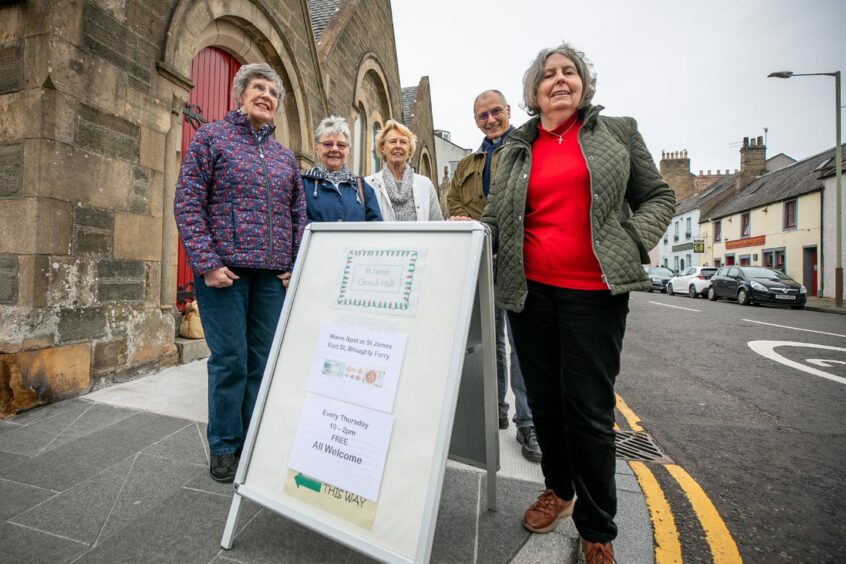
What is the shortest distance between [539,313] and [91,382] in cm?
387

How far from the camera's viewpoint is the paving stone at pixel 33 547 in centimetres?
181

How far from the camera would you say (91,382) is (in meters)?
3.76

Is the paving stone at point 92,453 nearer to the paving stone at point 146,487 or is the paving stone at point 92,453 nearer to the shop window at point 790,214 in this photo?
the paving stone at point 146,487

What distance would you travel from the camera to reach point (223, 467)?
247cm

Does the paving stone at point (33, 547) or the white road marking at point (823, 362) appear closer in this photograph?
the paving stone at point (33, 547)

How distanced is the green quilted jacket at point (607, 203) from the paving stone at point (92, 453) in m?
2.52

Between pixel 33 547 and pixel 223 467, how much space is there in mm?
809

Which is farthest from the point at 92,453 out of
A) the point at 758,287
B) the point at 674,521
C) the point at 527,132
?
the point at 758,287

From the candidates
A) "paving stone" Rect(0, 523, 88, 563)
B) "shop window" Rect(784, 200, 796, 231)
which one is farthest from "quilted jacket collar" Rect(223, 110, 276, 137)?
"shop window" Rect(784, 200, 796, 231)

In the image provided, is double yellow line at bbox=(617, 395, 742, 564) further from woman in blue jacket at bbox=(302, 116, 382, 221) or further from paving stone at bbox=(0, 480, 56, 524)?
paving stone at bbox=(0, 480, 56, 524)

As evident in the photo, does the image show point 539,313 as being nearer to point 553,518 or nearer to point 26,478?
point 553,518

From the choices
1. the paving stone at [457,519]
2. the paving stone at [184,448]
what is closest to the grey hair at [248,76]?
the paving stone at [184,448]

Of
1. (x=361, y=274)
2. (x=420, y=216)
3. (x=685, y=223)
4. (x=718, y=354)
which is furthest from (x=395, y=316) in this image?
(x=685, y=223)

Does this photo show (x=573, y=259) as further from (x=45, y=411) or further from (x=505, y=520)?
(x=45, y=411)
